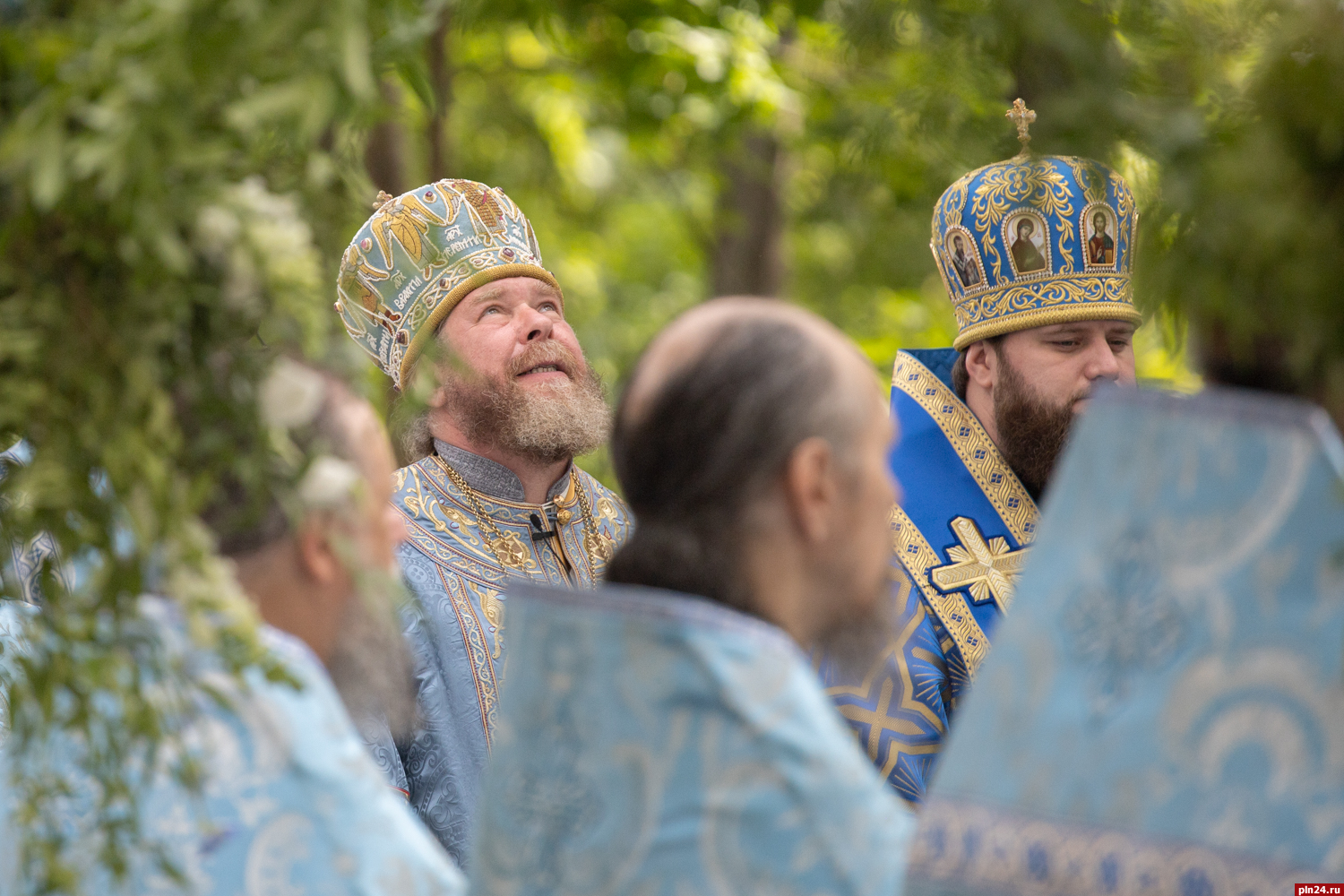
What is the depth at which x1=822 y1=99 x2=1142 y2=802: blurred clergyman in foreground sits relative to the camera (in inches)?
135

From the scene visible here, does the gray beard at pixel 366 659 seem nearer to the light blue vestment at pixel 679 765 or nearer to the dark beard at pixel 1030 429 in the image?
the light blue vestment at pixel 679 765

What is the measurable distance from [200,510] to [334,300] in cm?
33

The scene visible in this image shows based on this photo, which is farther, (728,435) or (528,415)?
(528,415)

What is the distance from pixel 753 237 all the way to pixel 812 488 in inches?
296

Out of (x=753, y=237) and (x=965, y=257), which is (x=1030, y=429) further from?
(x=753, y=237)

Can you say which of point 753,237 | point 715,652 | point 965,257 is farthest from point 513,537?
point 753,237

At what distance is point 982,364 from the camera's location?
388cm

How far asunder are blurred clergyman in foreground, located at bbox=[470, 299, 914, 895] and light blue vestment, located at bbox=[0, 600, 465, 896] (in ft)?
0.55

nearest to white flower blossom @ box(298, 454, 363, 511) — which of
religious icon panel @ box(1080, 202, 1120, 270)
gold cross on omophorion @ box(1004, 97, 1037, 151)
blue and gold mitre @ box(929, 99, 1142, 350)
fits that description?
gold cross on omophorion @ box(1004, 97, 1037, 151)

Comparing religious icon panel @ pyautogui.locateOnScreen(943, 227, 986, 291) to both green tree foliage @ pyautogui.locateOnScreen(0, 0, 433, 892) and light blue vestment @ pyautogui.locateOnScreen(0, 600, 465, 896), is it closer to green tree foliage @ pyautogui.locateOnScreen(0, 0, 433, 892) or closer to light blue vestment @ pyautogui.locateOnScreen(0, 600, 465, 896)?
green tree foliage @ pyautogui.locateOnScreen(0, 0, 433, 892)

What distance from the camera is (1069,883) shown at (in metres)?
1.66

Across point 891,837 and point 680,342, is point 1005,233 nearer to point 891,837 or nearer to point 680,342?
point 680,342

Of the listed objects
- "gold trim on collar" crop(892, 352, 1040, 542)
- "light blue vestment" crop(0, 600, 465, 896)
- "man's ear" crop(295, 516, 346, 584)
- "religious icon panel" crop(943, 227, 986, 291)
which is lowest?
"gold trim on collar" crop(892, 352, 1040, 542)

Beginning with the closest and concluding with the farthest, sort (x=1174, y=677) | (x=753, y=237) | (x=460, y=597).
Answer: (x=1174, y=677) < (x=460, y=597) < (x=753, y=237)
